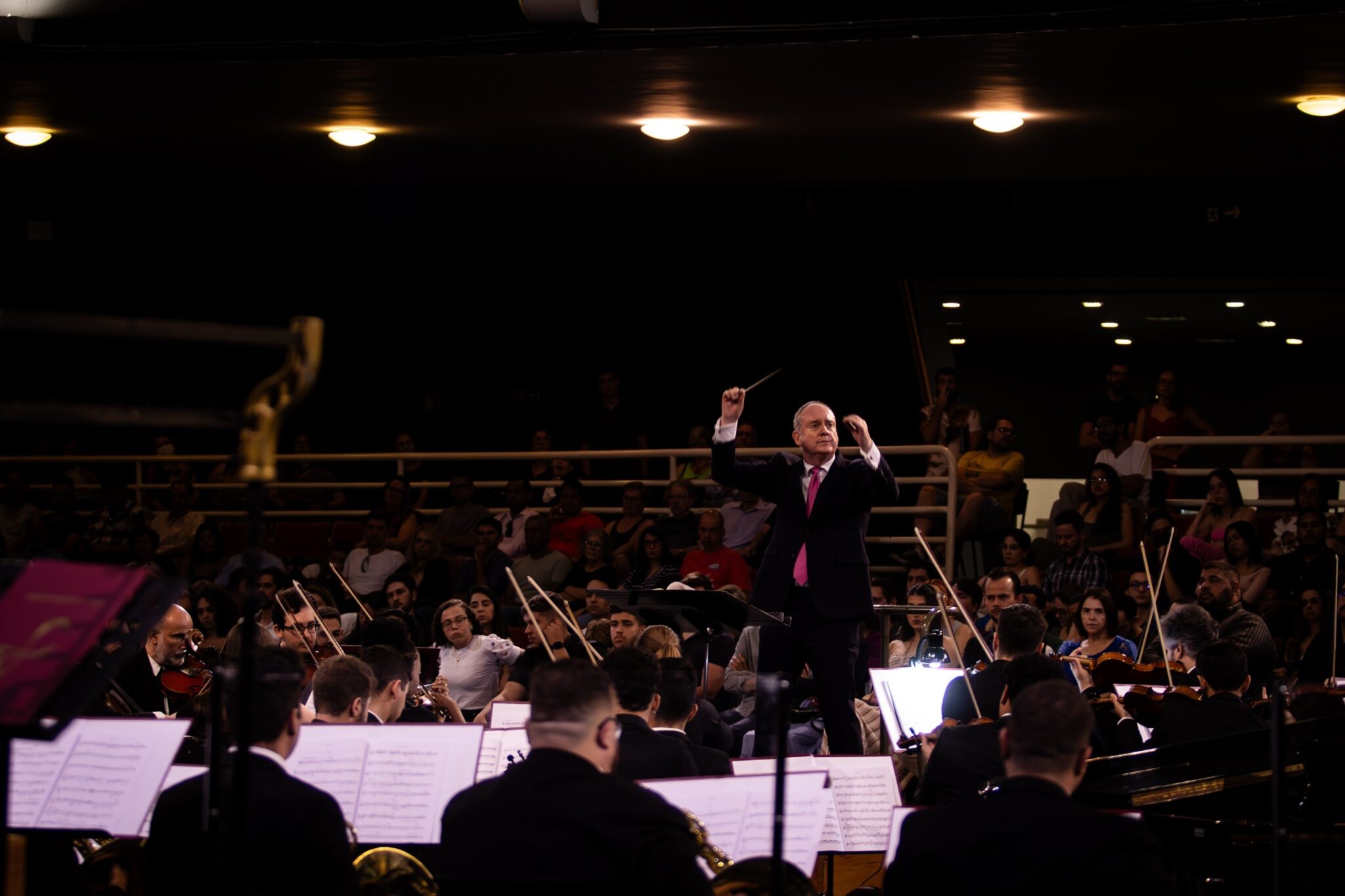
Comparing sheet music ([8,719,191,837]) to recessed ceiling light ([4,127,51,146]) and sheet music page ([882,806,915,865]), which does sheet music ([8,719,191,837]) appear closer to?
sheet music page ([882,806,915,865])

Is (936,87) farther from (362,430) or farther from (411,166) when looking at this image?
(362,430)

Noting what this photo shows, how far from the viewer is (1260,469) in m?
9.20

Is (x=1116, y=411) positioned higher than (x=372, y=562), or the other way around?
(x=1116, y=411)

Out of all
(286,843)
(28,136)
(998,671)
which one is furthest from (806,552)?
(28,136)

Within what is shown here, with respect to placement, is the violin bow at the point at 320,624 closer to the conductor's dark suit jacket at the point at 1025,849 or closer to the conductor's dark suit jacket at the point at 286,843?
the conductor's dark suit jacket at the point at 286,843

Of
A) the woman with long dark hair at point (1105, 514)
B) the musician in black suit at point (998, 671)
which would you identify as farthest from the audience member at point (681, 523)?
the musician in black suit at point (998, 671)

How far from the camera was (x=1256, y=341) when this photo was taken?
13.7 metres

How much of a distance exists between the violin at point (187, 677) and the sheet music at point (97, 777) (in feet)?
8.19

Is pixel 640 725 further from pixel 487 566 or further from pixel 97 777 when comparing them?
pixel 487 566

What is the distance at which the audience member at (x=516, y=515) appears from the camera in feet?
32.4

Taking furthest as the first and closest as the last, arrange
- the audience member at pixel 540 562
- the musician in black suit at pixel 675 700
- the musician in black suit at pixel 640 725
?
1. the audience member at pixel 540 562
2. the musician in black suit at pixel 675 700
3. the musician in black suit at pixel 640 725

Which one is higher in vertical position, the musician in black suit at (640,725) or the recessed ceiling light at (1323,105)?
the recessed ceiling light at (1323,105)

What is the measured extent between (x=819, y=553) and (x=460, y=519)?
5076 mm

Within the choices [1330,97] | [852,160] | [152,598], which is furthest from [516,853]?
[852,160]
